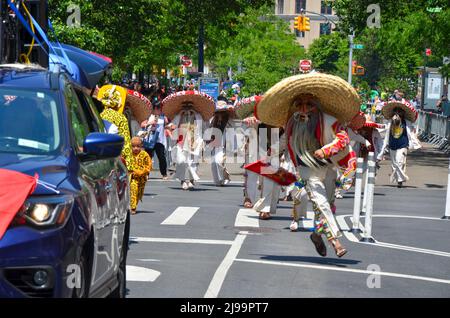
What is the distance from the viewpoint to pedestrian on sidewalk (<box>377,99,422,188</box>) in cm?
Answer: 2761

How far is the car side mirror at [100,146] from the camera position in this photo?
7555 mm

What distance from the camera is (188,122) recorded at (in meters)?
25.9

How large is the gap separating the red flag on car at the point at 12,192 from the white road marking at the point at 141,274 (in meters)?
4.10

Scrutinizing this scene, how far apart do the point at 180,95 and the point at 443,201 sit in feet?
19.1

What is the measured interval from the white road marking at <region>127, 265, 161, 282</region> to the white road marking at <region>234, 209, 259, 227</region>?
18.9 ft

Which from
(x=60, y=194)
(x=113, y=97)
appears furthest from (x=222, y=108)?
(x=60, y=194)

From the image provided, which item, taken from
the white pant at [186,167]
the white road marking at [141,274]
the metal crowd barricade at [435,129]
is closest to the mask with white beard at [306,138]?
the white road marking at [141,274]

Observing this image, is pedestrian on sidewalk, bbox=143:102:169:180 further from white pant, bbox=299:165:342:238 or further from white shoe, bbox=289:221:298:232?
white pant, bbox=299:165:342:238

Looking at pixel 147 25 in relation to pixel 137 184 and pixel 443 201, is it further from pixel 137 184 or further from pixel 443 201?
pixel 137 184

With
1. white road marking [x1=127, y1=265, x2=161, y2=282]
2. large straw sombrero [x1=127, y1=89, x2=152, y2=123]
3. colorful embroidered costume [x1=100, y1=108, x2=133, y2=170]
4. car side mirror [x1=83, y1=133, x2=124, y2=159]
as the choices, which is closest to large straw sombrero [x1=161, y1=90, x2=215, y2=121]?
large straw sombrero [x1=127, y1=89, x2=152, y2=123]

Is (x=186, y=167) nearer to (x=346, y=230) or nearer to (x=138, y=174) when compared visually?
(x=138, y=174)

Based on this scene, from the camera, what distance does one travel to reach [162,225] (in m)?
16.8

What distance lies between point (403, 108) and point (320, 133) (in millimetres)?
14575
